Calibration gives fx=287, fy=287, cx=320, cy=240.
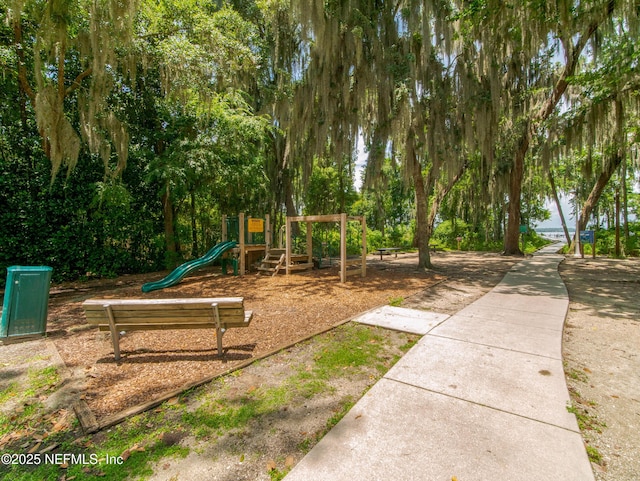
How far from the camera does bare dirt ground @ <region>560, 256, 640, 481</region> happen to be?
1804 mm

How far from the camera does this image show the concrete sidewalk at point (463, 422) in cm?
163

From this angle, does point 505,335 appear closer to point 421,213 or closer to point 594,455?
point 594,455

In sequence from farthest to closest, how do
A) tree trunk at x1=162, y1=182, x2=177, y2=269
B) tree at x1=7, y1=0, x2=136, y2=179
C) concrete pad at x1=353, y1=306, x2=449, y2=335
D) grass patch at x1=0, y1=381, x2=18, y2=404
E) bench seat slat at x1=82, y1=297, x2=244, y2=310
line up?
tree trunk at x1=162, y1=182, x2=177, y2=269 → tree at x1=7, y1=0, x2=136, y2=179 → concrete pad at x1=353, y1=306, x2=449, y2=335 → bench seat slat at x1=82, y1=297, x2=244, y2=310 → grass patch at x1=0, y1=381, x2=18, y2=404

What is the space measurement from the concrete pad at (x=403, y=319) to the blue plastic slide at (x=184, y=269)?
5.23m

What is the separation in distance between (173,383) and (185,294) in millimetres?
4186

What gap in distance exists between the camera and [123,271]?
935 centimetres

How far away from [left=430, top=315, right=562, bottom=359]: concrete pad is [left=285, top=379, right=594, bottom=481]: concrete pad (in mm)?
1514

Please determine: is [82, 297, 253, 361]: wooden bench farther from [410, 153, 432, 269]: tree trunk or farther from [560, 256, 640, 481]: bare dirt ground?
[410, 153, 432, 269]: tree trunk

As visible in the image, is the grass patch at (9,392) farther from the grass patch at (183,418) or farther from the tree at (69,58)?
the tree at (69,58)

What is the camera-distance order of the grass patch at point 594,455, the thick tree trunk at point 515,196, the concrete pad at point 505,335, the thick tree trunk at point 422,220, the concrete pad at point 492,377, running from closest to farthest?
the grass patch at point 594,455
the concrete pad at point 492,377
the concrete pad at point 505,335
the thick tree trunk at point 422,220
the thick tree trunk at point 515,196

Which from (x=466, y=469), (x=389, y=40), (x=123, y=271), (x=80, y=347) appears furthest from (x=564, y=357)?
(x=123, y=271)

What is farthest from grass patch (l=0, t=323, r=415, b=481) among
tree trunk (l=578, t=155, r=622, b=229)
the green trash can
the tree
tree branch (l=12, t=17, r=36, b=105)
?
tree trunk (l=578, t=155, r=622, b=229)

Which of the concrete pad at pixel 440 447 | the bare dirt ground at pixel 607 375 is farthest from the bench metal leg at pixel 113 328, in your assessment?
the bare dirt ground at pixel 607 375

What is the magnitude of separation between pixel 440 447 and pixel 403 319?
2725 millimetres
